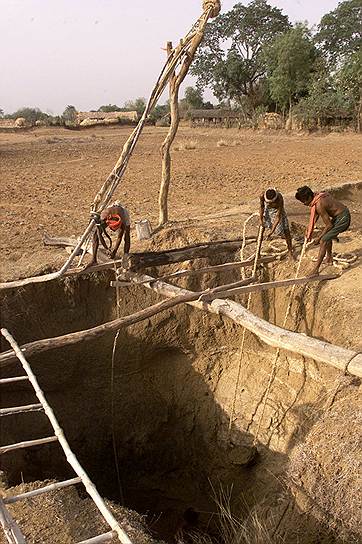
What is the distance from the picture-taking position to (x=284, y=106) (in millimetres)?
30375

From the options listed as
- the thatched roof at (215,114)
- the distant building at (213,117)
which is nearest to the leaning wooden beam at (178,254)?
the distant building at (213,117)

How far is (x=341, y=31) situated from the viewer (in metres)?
30.8

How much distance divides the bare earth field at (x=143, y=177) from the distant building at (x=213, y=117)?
10168mm

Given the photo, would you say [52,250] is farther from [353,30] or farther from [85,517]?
[353,30]

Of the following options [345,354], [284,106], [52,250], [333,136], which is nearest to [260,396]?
[345,354]

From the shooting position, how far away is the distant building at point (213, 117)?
35281mm

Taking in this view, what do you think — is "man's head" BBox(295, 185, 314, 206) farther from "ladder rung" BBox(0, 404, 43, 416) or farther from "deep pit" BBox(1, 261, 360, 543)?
"ladder rung" BBox(0, 404, 43, 416)

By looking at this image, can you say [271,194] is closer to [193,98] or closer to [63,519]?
[63,519]

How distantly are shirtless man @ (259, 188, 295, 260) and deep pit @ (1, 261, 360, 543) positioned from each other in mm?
487

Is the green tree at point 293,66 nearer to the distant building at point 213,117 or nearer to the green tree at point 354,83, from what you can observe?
the green tree at point 354,83

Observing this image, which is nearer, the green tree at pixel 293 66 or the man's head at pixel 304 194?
the man's head at pixel 304 194

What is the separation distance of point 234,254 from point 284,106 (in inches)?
995

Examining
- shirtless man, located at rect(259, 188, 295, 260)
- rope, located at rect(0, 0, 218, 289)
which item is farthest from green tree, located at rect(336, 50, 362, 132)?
shirtless man, located at rect(259, 188, 295, 260)

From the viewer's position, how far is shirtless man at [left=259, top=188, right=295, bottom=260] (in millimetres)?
6611
